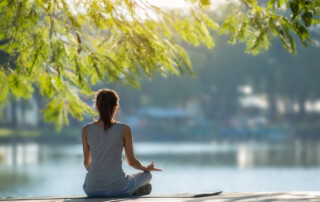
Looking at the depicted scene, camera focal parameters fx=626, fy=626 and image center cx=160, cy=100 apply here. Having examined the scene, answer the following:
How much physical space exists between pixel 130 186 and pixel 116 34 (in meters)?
3.04

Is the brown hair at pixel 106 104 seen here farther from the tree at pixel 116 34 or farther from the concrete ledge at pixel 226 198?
the tree at pixel 116 34

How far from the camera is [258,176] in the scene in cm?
2133

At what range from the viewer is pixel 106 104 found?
185 inches

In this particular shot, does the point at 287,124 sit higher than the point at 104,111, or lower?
higher

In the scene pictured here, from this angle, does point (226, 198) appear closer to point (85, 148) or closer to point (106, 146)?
point (106, 146)

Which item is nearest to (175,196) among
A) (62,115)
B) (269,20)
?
(269,20)

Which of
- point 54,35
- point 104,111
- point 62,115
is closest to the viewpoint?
point 104,111

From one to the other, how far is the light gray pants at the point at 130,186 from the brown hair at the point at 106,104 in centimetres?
48

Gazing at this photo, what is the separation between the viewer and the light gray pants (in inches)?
189

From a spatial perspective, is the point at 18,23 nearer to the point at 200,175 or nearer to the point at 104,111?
the point at 104,111

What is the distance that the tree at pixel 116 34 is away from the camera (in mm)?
6625

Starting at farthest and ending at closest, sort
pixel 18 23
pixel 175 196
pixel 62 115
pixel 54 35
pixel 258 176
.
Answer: pixel 258 176 < pixel 62 115 < pixel 54 35 < pixel 18 23 < pixel 175 196

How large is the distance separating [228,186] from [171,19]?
11878 mm

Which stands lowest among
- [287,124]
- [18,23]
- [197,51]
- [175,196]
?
[175,196]
